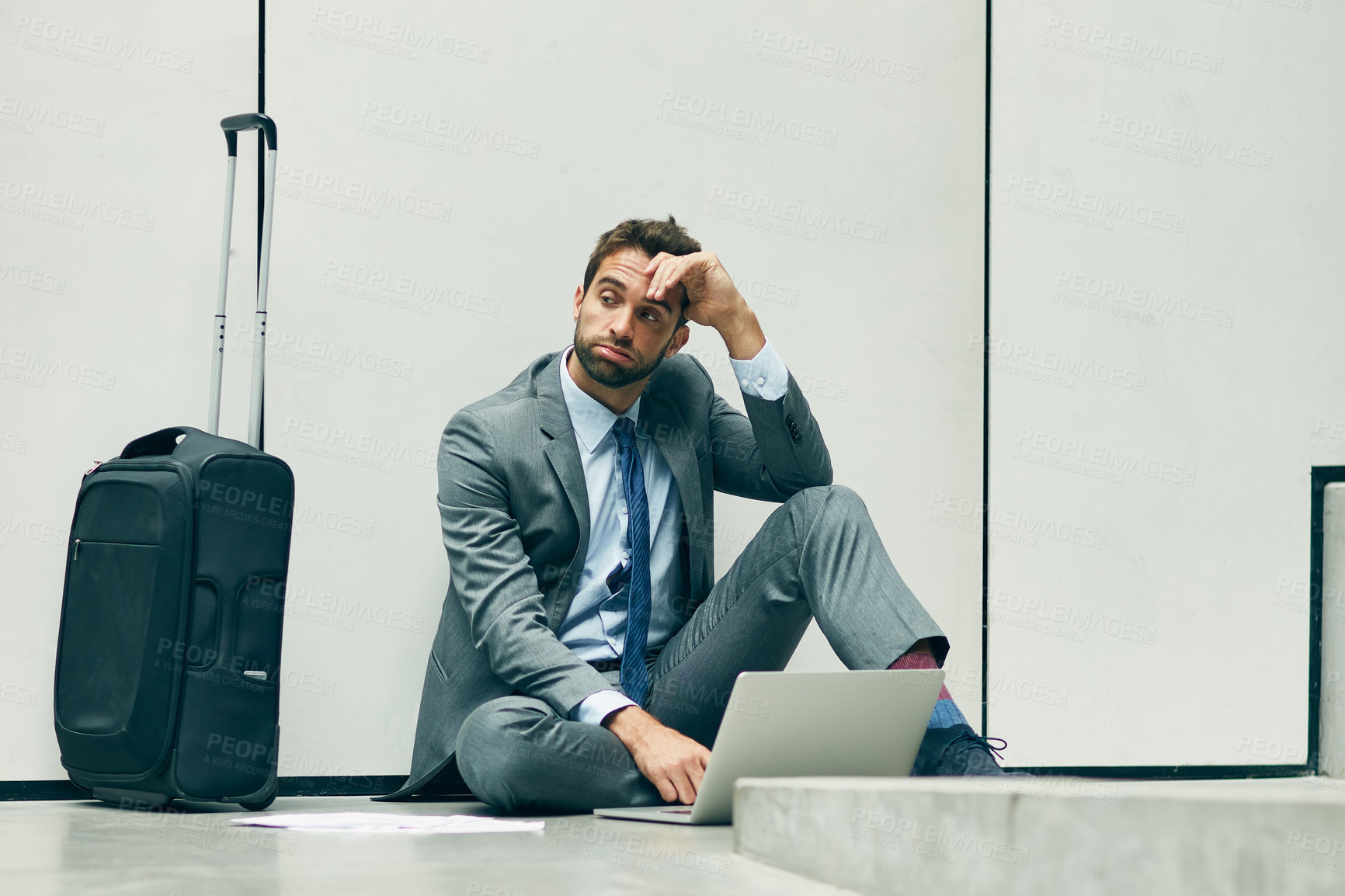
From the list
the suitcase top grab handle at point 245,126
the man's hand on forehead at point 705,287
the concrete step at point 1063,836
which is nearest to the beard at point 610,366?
the man's hand on forehead at point 705,287

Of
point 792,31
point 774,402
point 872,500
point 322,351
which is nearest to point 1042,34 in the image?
point 792,31

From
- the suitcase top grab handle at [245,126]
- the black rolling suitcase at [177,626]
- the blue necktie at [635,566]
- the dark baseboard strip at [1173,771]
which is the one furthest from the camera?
the dark baseboard strip at [1173,771]

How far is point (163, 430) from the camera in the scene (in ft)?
6.44

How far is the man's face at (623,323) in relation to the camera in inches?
78.0

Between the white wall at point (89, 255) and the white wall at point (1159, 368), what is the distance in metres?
1.62

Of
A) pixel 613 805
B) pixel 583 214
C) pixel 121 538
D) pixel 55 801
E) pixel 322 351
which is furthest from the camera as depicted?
pixel 583 214

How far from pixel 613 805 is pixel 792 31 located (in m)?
1.65

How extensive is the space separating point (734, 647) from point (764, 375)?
442mm

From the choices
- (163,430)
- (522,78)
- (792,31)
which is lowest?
(163,430)

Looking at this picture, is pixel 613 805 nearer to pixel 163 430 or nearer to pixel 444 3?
pixel 163 430

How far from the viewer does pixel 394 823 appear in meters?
1.62

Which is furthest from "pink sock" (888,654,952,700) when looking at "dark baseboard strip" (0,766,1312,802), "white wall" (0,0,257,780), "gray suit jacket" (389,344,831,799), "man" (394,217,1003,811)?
"white wall" (0,0,257,780)

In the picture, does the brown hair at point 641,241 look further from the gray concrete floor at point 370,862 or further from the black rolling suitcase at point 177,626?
the gray concrete floor at point 370,862

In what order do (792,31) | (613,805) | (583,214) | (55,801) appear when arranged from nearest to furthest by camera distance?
(613,805) → (55,801) → (583,214) → (792,31)
